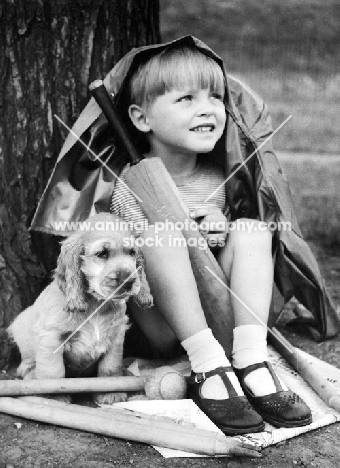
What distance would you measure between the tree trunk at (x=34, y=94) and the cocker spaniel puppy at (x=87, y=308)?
1.15 feet

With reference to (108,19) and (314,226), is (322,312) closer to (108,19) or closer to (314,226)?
(108,19)

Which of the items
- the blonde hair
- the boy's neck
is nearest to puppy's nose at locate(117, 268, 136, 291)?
the boy's neck

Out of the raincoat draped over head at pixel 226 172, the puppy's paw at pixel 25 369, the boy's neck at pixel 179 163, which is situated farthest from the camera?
the boy's neck at pixel 179 163

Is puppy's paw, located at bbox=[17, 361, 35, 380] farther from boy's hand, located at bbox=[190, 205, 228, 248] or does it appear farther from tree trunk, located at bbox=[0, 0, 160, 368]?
boy's hand, located at bbox=[190, 205, 228, 248]

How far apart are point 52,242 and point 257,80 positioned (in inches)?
230

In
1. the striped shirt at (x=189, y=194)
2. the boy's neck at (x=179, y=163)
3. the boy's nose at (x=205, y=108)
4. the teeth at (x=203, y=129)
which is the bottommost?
the striped shirt at (x=189, y=194)

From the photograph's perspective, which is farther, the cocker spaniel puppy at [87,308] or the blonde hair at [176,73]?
the blonde hair at [176,73]

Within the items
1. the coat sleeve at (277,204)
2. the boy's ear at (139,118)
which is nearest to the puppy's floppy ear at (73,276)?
the boy's ear at (139,118)

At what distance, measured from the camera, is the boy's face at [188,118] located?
2590 millimetres

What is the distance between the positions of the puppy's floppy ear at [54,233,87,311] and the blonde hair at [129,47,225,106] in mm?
768

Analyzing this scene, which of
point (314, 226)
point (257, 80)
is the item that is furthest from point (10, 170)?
point (257, 80)

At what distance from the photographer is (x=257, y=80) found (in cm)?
809

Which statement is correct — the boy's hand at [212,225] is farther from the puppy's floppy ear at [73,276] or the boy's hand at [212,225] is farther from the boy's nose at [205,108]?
the puppy's floppy ear at [73,276]

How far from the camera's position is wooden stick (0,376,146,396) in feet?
7.57
